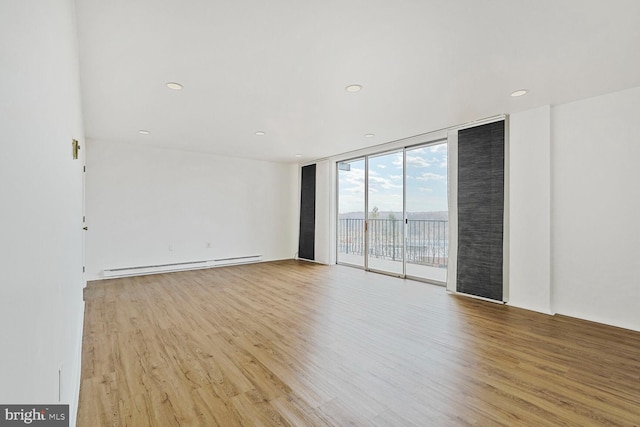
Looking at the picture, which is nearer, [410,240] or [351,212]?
[410,240]

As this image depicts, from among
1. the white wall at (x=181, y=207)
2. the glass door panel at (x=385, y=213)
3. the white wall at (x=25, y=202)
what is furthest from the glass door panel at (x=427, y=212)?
the white wall at (x=25, y=202)

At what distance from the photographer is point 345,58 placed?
8.30ft

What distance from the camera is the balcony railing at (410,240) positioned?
5.66 meters

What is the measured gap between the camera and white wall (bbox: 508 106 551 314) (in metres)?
3.67

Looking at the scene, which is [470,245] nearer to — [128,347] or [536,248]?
[536,248]

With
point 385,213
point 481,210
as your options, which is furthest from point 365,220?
point 481,210

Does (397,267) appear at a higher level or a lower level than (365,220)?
lower

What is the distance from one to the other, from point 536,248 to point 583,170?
102cm

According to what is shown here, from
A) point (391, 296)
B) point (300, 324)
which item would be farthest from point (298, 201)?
point (300, 324)

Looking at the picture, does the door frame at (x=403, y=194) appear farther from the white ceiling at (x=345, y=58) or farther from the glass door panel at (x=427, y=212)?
the white ceiling at (x=345, y=58)

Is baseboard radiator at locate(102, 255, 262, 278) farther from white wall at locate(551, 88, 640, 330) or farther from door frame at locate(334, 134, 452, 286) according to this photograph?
white wall at locate(551, 88, 640, 330)

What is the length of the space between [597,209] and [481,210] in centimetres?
118

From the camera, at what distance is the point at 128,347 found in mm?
2666

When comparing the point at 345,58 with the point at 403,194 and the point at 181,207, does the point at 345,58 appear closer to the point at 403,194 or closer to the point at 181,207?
the point at 403,194
